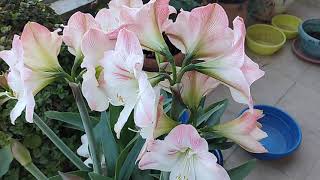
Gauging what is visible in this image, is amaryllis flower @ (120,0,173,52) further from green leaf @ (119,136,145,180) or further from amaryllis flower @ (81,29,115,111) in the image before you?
green leaf @ (119,136,145,180)

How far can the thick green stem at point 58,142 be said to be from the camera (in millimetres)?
731

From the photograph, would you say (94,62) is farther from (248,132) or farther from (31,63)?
(248,132)

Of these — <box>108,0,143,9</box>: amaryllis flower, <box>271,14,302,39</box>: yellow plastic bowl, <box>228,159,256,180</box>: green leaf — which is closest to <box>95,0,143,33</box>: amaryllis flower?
<box>108,0,143,9</box>: amaryllis flower

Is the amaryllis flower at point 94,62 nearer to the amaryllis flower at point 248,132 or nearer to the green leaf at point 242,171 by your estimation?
the amaryllis flower at point 248,132

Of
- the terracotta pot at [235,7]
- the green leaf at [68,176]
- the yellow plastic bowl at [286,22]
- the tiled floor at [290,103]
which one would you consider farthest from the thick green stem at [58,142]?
the yellow plastic bowl at [286,22]

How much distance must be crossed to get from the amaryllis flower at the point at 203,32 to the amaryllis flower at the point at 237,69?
0.02 m

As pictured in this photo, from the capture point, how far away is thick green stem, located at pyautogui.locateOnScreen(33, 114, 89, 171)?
73cm

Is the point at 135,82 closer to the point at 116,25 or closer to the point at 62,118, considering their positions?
the point at 116,25

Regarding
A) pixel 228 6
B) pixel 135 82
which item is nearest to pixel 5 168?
pixel 135 82

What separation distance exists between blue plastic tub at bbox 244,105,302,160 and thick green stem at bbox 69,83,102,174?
3.59ft

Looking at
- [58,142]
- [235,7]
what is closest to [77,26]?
[58,142]

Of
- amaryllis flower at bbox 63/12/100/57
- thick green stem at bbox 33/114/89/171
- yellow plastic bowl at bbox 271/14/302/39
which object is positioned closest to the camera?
amaryllis flower at bbox 63/12/100/57

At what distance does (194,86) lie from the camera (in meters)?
0.65

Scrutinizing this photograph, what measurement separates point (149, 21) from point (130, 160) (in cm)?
40
